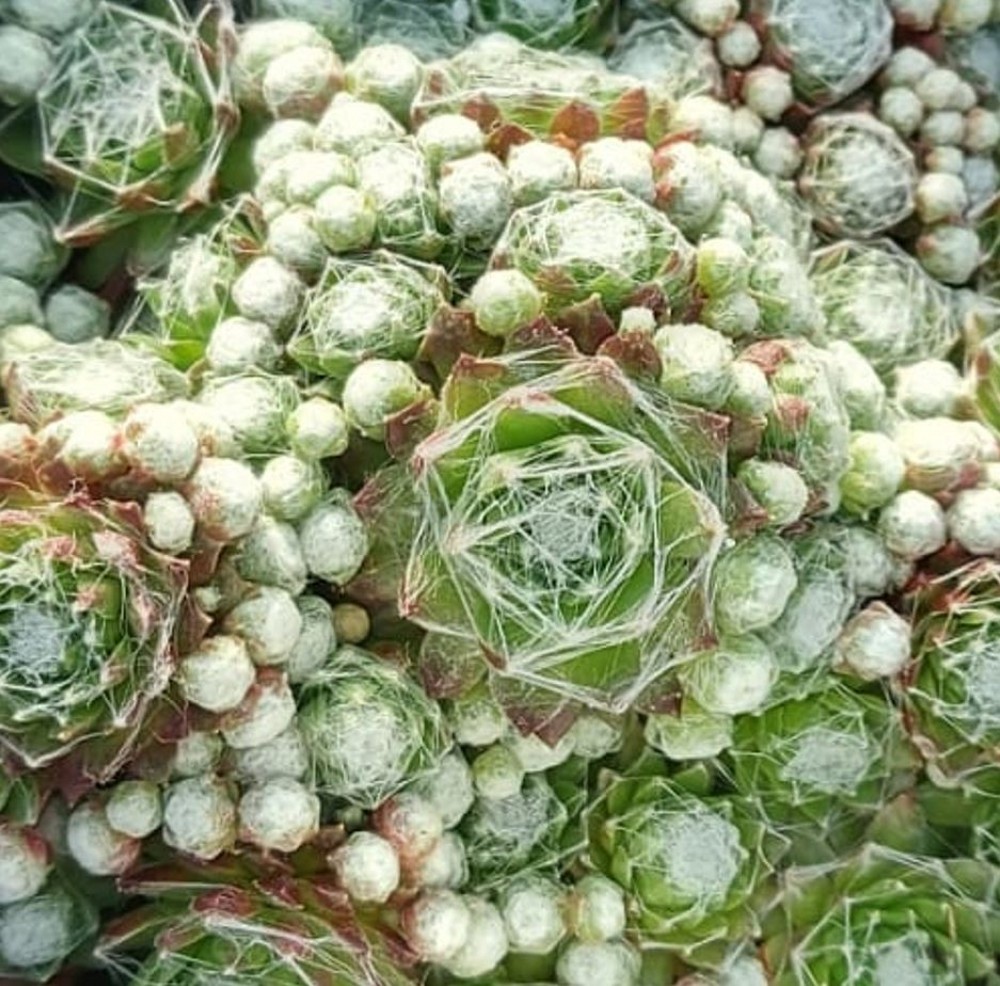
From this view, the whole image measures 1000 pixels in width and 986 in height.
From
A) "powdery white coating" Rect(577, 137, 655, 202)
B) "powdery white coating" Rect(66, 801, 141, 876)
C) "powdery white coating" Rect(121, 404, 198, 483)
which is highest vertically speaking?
"powdery white coating" Rect(577, 137, 655, 202)

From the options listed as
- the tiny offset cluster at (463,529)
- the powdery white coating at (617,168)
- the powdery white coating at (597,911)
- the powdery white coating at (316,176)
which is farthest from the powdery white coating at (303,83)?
the powdery white coating at (597,911)

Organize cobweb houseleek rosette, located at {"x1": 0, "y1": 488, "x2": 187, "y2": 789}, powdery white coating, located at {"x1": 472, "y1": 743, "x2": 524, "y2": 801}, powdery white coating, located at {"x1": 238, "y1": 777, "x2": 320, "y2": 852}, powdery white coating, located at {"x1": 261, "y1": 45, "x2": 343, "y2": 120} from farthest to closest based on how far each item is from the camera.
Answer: powdery white coating, located at {"x1": 261, "y1": 45, "x2": 343, "y2": 120}
powdery white coating, located at {"x1": 472, "y1": 743, "x2": 524, "y2": 801}
powdery white coating, located at {"x1": 238, "y1": 777, "x2": 320, "y2": 852}
cobweb houseleek rosette, located at {"x1": 0, "y1": 488, "x2": 187, "y2": 789}

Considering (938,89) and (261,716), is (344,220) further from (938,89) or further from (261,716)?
(938,89)

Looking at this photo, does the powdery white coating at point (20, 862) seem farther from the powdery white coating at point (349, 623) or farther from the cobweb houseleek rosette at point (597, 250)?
the cobweb houseleek rosette at point (597, 250)

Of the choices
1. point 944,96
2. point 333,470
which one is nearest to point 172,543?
point 333,470

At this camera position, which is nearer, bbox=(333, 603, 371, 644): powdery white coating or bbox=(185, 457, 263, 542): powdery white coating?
bbox=(185, 457, 263, 542): powdery white coating

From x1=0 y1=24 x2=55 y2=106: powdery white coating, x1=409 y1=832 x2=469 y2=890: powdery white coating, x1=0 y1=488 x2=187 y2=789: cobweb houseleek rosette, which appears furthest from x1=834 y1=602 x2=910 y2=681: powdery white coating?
x1=0 y1=24 x2=55 y2=106: powdery white coating

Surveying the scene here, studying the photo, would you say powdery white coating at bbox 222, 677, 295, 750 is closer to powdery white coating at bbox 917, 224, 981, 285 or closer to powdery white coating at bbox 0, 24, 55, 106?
powdery white coating at bbox 0, 24, 55, 106

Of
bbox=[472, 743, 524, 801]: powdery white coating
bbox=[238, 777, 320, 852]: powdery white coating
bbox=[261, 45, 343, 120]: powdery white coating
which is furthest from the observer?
bbox=[261, 45, 343, 120]: powdery white coating
